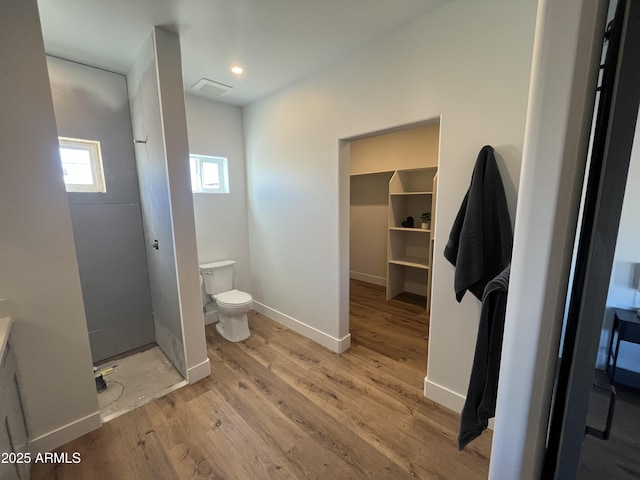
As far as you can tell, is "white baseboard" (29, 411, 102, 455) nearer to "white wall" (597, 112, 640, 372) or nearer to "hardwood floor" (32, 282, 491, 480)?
"hardwood floor" (32, 282, 491, 480)

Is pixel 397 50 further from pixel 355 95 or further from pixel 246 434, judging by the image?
pixel 246 434

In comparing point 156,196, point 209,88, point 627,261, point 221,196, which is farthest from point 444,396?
point 209,88

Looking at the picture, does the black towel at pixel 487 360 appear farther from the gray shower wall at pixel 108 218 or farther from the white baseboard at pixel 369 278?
the white baseboard at pixel 369 278

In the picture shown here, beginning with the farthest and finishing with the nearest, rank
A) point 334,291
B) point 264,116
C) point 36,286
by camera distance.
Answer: point 264,116 → point 334,291 → point 36,286

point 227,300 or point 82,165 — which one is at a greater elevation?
point 82,165

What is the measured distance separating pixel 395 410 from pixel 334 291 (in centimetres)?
104

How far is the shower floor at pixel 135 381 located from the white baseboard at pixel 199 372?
0.09 meters

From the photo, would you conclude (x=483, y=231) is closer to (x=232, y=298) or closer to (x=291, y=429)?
(x=291, y=429)

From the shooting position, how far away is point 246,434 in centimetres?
161

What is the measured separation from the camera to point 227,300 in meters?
2.65

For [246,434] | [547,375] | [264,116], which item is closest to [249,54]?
[264,116]

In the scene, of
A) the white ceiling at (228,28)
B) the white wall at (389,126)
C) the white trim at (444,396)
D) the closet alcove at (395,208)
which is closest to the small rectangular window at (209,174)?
the white wall at (389,126)

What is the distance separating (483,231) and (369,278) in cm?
319

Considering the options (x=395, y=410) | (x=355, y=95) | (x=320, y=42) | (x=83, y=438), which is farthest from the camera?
(x=355, y=95)
